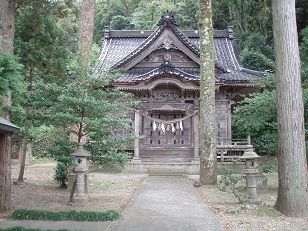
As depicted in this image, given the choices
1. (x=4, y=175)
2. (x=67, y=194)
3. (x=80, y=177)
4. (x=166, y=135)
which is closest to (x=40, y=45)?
(x=67, y=194)

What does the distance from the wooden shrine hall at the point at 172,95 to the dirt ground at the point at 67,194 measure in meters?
3.61

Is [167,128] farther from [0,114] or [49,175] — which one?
[0,114]

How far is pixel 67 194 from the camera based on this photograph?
451 inches

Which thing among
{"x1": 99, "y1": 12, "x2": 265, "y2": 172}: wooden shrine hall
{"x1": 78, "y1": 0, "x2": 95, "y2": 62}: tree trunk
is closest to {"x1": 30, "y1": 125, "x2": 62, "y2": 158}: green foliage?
{"x1": 78, "y1": 0, "x2": 95, "y2": 62}: tree trunk

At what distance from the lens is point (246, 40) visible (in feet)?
98.3

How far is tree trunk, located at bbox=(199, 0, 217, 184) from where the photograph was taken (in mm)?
13789

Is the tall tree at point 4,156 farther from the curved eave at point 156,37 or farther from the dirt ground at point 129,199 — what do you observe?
the curved eave at point 156,37

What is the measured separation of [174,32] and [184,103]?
373 cm

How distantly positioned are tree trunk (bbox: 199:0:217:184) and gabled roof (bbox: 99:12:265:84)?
3.76 metres

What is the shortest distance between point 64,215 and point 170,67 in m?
11.7

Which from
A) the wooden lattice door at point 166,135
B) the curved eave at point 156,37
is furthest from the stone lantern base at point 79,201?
the curved eave at point 156,37

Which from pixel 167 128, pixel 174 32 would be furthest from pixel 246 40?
pixel 167 128

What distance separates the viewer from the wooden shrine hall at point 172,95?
18.4m

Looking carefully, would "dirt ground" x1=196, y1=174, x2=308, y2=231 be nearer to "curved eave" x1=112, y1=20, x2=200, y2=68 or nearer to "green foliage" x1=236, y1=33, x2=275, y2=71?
"curved eave" x1=112, y1=20, x2=200, y2=68
